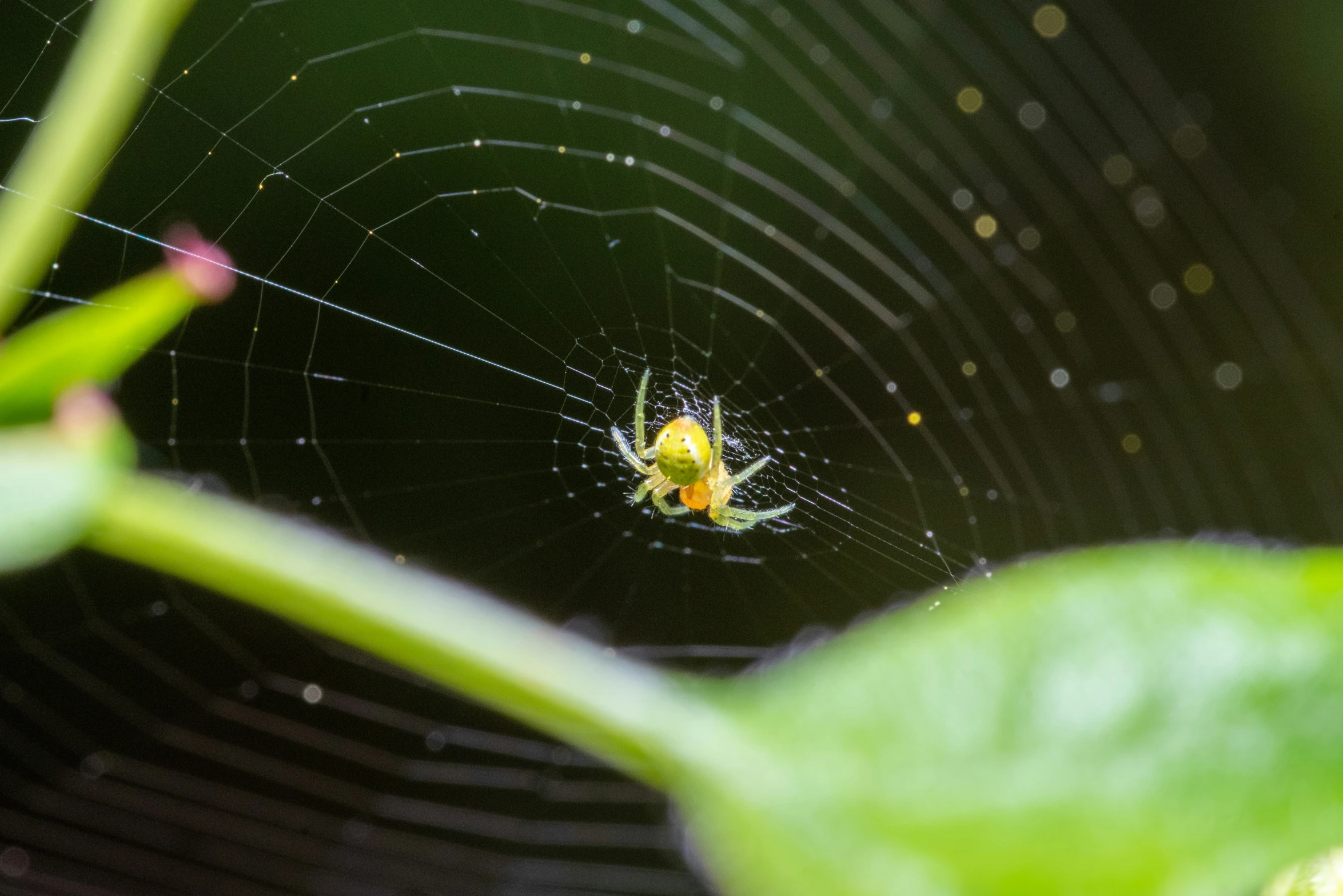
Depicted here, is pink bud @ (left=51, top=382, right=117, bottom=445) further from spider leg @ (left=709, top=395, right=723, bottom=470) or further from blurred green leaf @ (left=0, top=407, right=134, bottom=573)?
spider leg @ (left=709, top=395, right=723, bottom=470)

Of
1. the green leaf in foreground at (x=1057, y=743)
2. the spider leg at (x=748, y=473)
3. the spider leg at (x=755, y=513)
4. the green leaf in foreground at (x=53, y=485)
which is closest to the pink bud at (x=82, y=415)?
the green leaf in foreground at (x=53, y=485)

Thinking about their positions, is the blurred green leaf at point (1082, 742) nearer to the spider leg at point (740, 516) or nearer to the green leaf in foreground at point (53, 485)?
the green leaf in foreground at point (53, 485)

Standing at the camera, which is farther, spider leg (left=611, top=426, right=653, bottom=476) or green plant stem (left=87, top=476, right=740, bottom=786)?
spider leg (left=611, top=426, right=653, bottom=476)

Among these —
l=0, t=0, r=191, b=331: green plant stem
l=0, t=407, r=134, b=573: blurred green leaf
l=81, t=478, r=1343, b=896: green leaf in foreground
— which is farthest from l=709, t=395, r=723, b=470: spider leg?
l=81, t=478, r=1343, b=896: green leaf in foreground

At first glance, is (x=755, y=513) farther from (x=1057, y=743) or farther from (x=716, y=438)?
(x=1057, y=743)

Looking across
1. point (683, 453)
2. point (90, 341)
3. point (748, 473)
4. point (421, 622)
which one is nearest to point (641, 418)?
point (683, 453)

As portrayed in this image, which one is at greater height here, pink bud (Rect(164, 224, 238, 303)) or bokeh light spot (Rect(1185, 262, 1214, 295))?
bokeh light spot (Rect(1185, 262, 1214, 295))

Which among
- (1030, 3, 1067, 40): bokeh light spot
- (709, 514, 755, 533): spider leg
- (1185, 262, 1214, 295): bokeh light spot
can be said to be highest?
(1030, 3, 1067, 40): bokeh light spot
